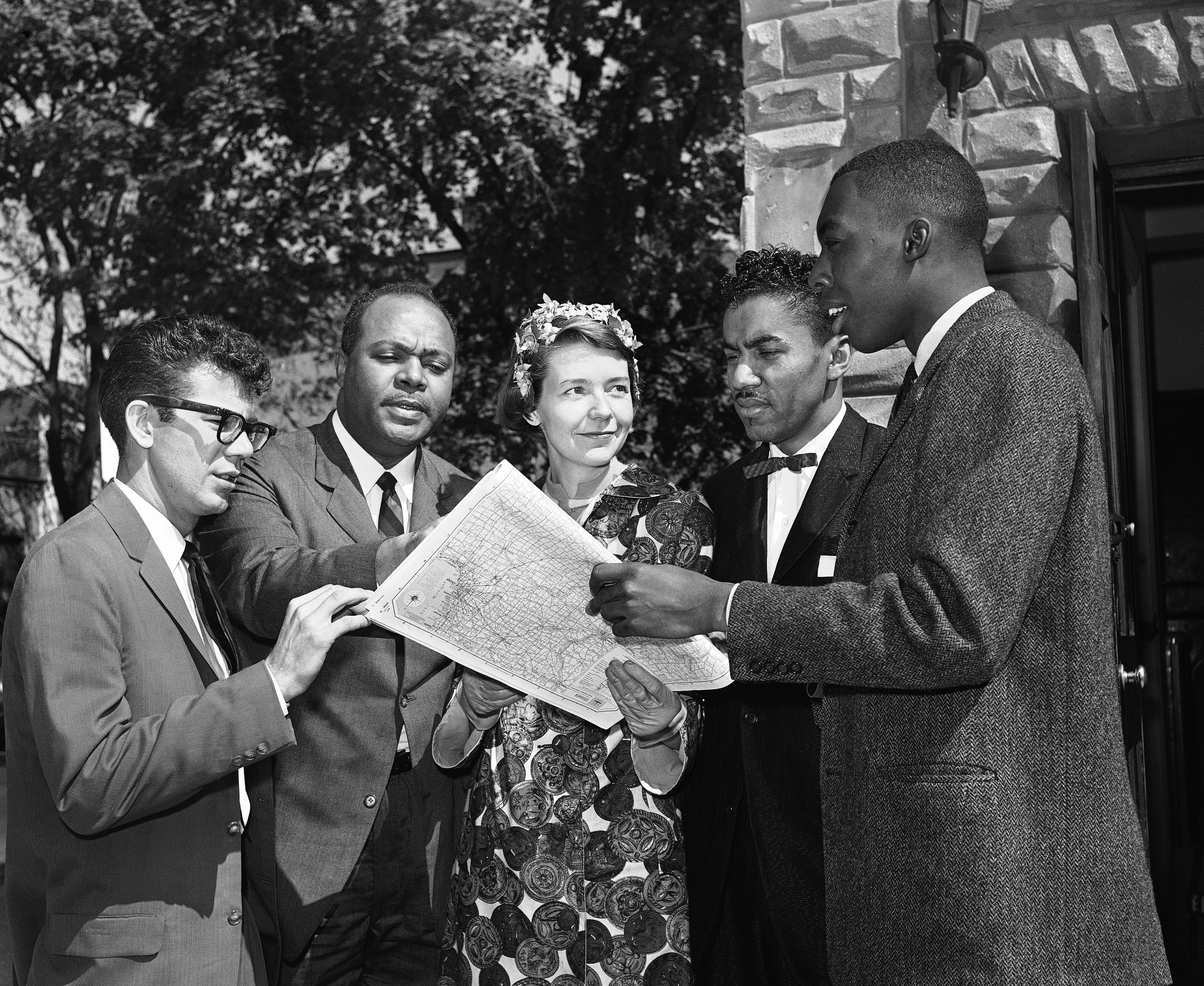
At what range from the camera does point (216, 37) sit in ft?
44.8

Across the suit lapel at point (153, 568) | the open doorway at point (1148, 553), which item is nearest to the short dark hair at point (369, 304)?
the suit lapel at point (153, 568)

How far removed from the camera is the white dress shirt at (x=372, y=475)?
320 cm

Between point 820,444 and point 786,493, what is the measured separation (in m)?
0.15

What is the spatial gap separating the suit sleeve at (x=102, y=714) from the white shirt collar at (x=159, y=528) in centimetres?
18

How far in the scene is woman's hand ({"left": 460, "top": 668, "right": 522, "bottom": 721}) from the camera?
2789 millimetres

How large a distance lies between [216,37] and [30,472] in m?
12.5

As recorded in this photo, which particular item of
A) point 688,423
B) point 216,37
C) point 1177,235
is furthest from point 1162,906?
point 216,37

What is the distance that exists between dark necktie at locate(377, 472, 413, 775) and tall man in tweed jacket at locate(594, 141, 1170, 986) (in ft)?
3.61

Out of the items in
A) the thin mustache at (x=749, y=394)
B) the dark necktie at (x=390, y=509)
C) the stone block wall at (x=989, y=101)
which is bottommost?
the dark necktie at (x=390, y=509)

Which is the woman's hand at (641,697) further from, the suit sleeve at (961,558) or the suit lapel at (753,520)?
the suit sleeve at (961,558)

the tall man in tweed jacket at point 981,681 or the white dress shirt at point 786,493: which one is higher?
the white dress shirt at point 786,493

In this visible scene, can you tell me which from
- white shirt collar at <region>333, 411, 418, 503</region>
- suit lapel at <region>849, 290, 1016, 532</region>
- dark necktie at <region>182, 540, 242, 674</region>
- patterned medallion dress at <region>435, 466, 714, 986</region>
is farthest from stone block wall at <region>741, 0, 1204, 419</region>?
dark necktie at <region>182, 540, 242, 674</region>

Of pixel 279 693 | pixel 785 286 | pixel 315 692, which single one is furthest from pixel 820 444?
pixel 279 693

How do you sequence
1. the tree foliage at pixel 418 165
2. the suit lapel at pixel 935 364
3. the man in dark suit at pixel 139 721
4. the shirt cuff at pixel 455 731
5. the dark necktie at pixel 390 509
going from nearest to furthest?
1. the suit lapel at pixel 935 364
2. the man in dark suit at pixel 139 721
3. the shirt cuff at pixel 455 731
4. the dark necktie at pixel 390 509
5. the tree foliage at pixel 418 165
